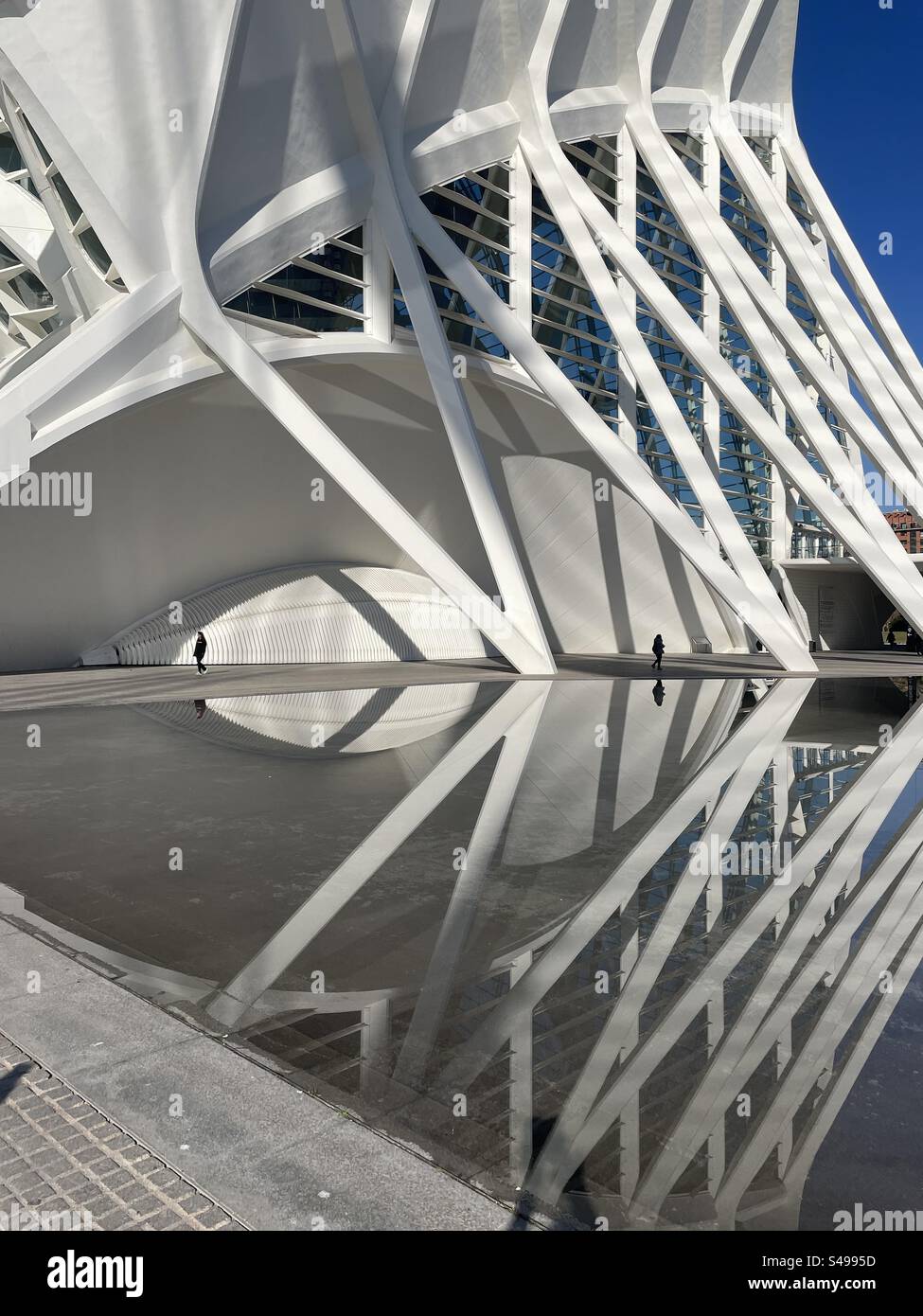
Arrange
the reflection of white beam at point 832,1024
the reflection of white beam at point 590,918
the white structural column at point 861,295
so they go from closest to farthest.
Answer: the reflection of white beam at point 832,1024, the reflection of white beam at point 590,918, the white structural column at point 861,295

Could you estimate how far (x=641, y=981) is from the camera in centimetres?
327

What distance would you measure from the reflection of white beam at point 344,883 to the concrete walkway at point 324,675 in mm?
6963

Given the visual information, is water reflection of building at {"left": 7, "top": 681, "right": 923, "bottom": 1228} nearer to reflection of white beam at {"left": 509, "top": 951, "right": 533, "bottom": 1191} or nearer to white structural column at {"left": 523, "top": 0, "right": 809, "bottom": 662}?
reflection of white beam at {"left": 509, "top": 951, "right": 533, "bottom": 1191}

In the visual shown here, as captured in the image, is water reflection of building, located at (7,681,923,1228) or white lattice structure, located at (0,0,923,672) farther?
white lattice structure, located at (0,0,923,672)

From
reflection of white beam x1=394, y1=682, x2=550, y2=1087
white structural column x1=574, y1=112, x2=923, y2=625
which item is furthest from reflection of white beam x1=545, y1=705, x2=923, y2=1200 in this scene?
white structural column x1=574, y1=112, x2=923, y2=625

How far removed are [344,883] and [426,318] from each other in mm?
14385

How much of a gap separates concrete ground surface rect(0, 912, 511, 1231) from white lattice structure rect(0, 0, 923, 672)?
35.3 feet

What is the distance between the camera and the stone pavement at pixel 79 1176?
2.01 metres

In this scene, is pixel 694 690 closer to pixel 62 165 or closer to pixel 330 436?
pixel 330 436

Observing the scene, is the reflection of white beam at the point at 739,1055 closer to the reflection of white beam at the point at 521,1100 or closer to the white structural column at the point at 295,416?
the reflection of white beam at the point at 521,1100

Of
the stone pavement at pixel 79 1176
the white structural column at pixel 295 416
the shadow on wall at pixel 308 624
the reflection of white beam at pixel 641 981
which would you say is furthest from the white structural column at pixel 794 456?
the stone pavement at pixel 79 1176

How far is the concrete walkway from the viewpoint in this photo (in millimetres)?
13875

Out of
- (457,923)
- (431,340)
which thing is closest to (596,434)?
(431,340)

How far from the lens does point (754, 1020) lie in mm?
2947
